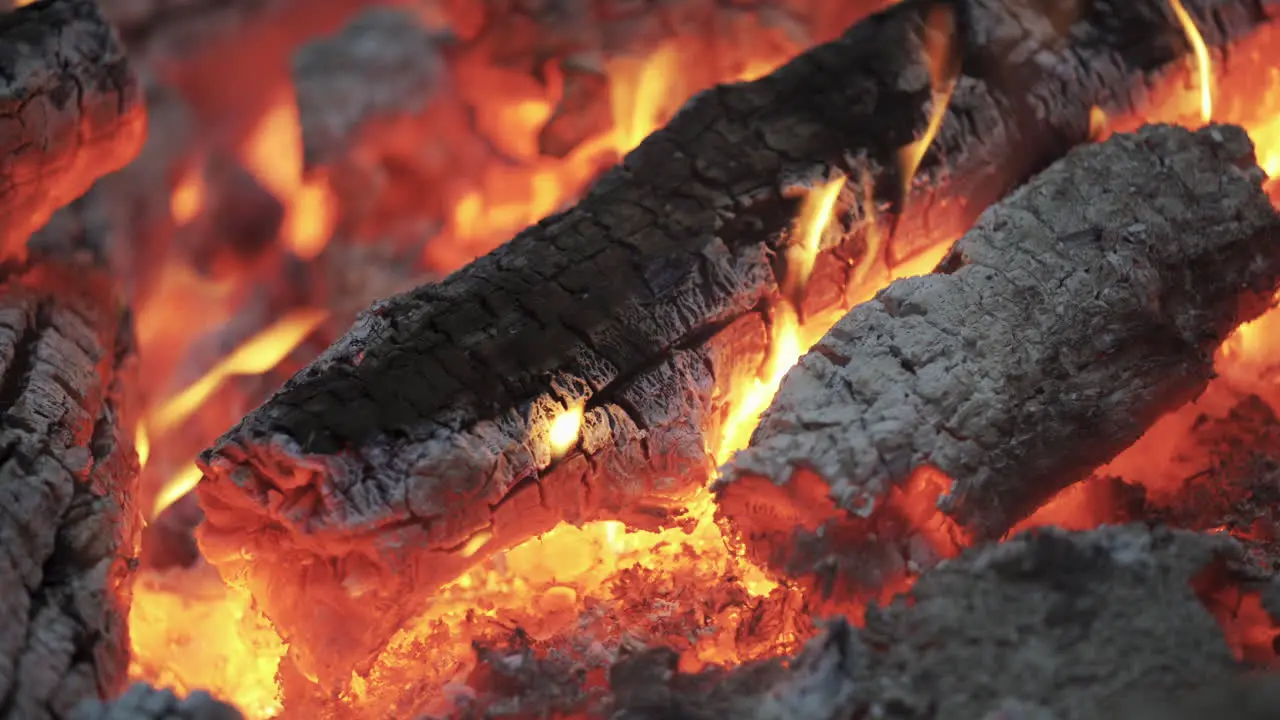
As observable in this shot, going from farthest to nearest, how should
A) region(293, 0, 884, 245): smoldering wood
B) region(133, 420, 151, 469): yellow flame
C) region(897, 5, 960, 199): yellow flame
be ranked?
region(293, 0, 884, 245): smoldering wood → region(133, 420, 151, 469): yellow flame → region(897, 5, 960, 199): yellow flame

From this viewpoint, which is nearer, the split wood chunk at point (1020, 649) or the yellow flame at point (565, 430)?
the split wood chunk at point (1020, 649)

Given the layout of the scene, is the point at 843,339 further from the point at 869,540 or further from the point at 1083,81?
the point at 1083,81

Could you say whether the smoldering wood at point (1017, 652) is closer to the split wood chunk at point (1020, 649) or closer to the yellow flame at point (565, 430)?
the split wood chunk at point (1020, 649)

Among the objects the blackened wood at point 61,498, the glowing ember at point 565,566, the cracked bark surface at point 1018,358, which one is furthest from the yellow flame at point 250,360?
the cracked bark surface at point 1018,358

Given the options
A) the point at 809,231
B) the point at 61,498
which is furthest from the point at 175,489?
the point at 809,231

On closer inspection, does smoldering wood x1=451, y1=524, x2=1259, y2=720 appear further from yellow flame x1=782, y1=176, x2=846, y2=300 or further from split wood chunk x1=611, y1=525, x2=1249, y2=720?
yellow flame x1=782, y1=176, x2=846, y2=300

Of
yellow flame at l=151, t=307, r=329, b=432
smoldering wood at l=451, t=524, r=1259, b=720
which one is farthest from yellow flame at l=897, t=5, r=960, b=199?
yellow flame at l=151, t=307, r=329, b=432

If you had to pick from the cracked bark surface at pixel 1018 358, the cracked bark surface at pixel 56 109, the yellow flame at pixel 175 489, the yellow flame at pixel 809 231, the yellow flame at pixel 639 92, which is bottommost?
the cracked bark surface at pixel 1018 358

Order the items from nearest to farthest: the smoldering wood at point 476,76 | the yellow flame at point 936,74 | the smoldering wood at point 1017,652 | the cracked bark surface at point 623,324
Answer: the smoldering wood at point 1017,652
the cracked bark surface at point 623,324
the yellow flame at point 936,74
the smoldering wood at point 476,76
